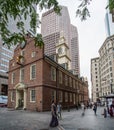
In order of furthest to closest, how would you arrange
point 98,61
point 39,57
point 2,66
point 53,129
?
point 98,61, point 2,66, point 39,57, point 53,129

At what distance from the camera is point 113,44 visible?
286ft

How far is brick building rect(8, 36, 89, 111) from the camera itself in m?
25.3

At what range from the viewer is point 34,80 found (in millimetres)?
26406

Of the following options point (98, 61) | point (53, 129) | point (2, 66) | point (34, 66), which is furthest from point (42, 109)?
point (98, 61)

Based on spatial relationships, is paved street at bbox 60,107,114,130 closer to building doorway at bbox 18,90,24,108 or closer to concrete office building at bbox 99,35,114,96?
building doorway at bbox 18,90,24,108

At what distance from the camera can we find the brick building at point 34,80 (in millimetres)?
25344

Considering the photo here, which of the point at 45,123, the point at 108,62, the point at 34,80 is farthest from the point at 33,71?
the point at 108,62

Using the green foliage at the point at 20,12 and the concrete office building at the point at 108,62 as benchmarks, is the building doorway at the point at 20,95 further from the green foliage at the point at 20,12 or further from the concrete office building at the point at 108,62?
the concrete office building at the point at 108,62

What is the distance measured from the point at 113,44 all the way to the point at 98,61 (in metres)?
34.2

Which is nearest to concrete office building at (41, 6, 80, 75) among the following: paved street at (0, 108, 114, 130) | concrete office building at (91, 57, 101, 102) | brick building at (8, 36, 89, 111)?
concrete office building at (91, 57, 101, 102)

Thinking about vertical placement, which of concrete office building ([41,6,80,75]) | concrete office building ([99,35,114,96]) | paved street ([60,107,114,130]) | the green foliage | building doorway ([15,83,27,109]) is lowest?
paved street ([60,107,114,130])

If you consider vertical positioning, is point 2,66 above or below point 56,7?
above

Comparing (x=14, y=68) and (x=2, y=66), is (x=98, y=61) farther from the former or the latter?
(x=14, y=68)

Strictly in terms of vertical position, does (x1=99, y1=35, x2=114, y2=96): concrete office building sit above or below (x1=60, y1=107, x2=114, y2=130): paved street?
above
